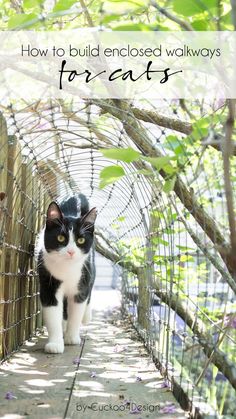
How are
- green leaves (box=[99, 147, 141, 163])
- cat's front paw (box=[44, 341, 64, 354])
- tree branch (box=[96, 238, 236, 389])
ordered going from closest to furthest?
green leaves (box=[99, 147, 141, 163]) → tree branch (box=[96, 238, 236, 389]) → cat's front paw (box=[44, 341, 64, 354])

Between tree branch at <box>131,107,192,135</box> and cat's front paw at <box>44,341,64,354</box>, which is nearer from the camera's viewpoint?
tree branch at <box>131,107,192,135</box>

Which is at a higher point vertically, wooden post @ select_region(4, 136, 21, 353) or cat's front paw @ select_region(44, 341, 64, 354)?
wooden post @ select_region(4, 136, 21, 353)

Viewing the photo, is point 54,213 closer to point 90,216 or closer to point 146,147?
point 90,216

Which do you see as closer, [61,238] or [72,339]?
[61,238]

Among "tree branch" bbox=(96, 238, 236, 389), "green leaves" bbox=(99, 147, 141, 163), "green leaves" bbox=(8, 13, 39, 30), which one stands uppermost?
"green leaves" bbox=(8, 13, 39, 30)

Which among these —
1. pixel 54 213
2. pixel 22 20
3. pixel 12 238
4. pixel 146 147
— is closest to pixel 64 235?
pixel 54 213

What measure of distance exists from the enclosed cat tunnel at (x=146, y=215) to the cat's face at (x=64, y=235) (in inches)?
6.1

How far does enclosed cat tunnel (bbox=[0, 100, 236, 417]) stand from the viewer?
1.76 m

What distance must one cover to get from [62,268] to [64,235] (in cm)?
20

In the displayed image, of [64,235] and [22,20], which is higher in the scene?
[22,20]

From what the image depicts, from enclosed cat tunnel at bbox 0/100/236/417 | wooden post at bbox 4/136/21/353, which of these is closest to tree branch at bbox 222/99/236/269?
enclosed cat tunnel at bbox 0/100/236/417

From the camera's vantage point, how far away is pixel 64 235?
10.4ft

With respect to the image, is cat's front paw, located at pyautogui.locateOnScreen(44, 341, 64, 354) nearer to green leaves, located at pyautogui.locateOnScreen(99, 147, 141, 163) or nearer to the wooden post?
the wooden post

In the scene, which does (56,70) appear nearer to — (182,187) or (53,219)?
(182,187)
